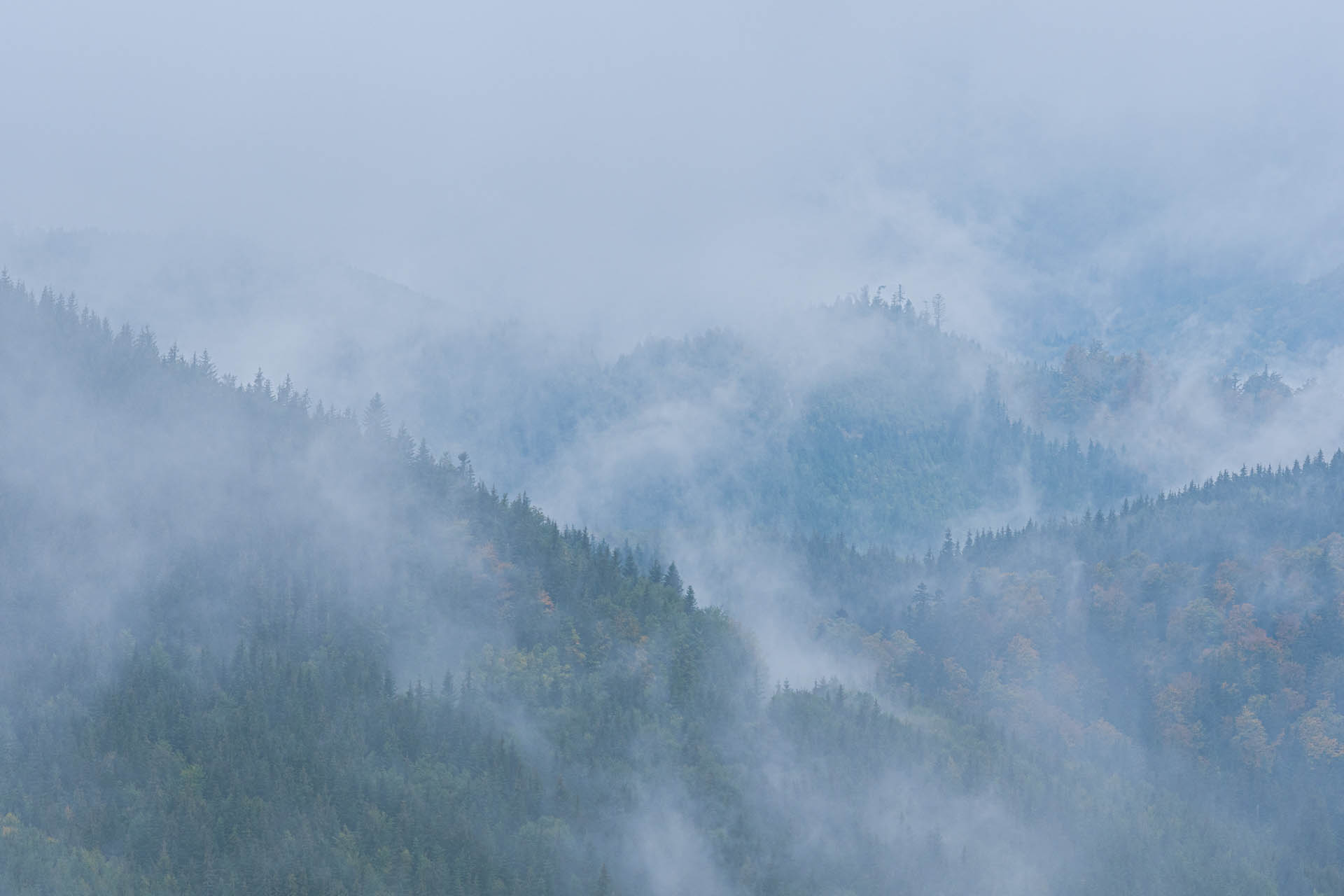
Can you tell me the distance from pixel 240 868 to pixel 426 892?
71.8 feet

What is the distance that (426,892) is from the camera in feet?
655

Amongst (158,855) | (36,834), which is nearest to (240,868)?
(158,855)

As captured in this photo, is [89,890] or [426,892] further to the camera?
[426,892]

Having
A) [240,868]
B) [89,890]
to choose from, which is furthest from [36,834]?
[240,868]

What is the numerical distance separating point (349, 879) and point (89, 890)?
28.8 meters

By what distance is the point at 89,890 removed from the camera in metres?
187

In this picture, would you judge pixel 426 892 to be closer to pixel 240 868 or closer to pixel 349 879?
pixel 349 879

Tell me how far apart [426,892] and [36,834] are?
45.5m

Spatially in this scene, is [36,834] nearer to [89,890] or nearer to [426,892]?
[89,890]

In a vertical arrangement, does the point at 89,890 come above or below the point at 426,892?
below

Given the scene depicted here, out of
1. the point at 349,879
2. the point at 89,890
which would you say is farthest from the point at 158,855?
the point at 349,879

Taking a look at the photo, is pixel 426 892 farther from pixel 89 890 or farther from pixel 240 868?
pixel 89 890

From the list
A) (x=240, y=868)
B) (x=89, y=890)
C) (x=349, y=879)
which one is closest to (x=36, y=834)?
(x=89, y=890)

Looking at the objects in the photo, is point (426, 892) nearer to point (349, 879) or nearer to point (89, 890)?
point (349, 879)
